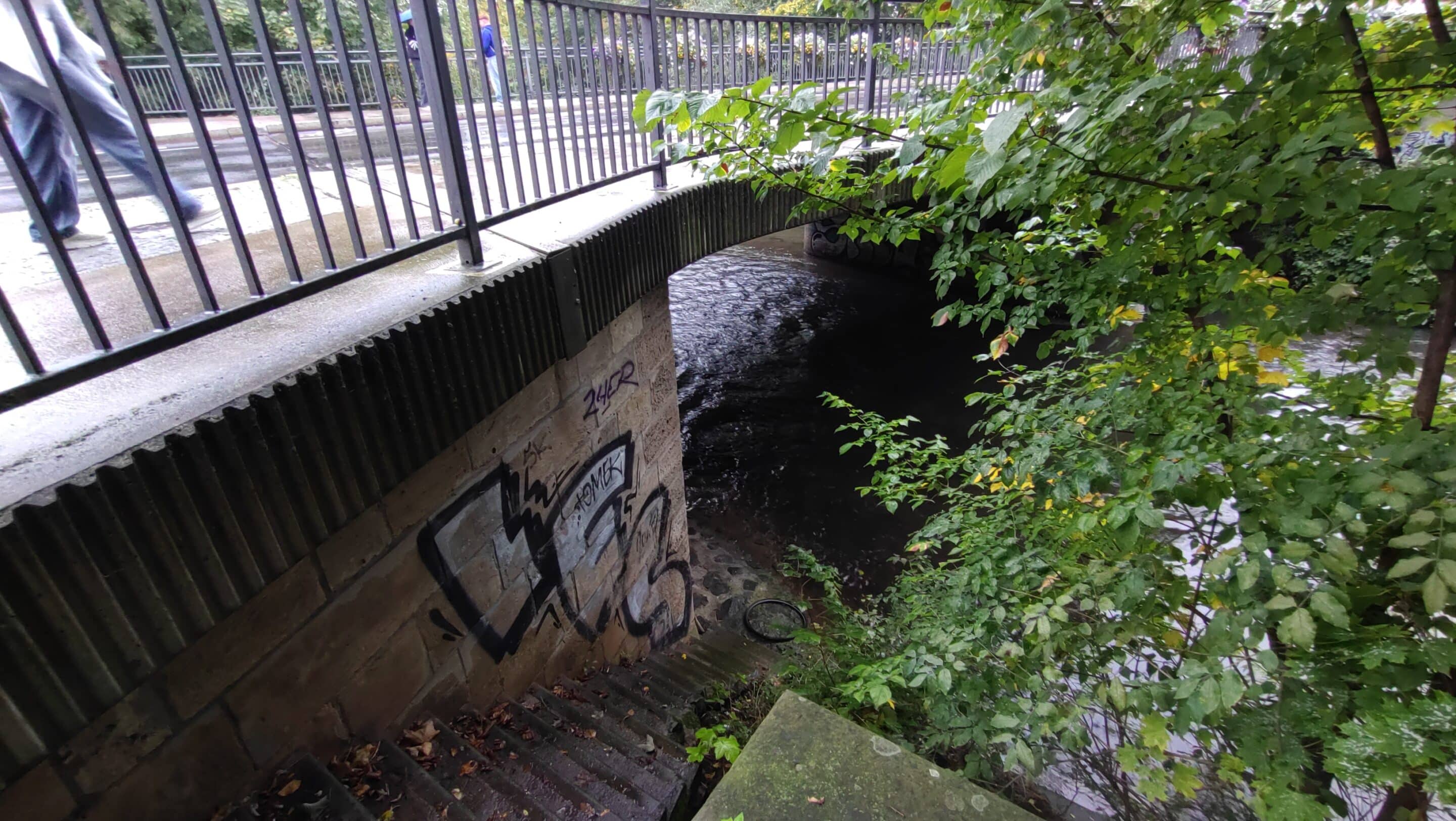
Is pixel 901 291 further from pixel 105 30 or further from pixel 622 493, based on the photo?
pixel 105 30

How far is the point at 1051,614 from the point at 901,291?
16357 mm

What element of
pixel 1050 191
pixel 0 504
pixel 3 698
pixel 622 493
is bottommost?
pixel 622 493

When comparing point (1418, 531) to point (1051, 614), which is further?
point (1051, 614)

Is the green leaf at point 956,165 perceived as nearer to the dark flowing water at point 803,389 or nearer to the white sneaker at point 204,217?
the white sneaker at point 204,217

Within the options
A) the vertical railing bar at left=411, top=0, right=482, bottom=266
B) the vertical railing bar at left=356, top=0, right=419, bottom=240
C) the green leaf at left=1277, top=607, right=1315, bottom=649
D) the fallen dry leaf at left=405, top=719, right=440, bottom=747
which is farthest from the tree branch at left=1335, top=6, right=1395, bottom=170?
the fallen dry leaf at left=405, top=719, right=440, bottom=747

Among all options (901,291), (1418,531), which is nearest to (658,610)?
(1418,531)

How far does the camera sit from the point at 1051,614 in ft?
7.50

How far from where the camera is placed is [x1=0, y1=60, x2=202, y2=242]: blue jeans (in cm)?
229

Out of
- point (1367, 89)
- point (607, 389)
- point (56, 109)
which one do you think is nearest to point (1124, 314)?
point (1367, 89)

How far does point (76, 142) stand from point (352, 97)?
33.7 inches

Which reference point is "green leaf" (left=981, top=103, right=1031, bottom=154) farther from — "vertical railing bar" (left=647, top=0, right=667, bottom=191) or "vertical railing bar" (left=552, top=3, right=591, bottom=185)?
"vertical railing bar" (left=647, top=0, right=667, bottom=191)

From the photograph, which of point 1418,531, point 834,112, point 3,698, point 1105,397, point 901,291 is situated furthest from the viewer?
point 901,291

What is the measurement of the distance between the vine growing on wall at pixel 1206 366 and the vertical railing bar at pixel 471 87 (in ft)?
2.91

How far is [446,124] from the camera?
2504 mm
